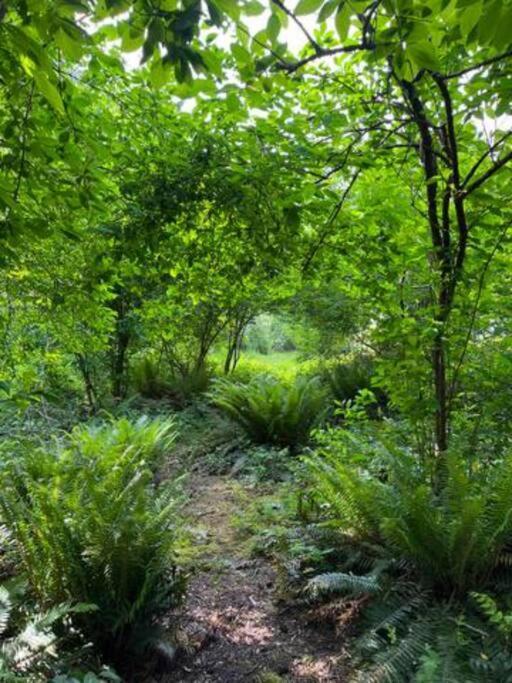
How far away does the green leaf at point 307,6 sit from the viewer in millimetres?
863

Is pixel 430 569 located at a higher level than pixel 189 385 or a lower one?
lower

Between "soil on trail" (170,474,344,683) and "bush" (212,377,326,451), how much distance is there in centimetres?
226

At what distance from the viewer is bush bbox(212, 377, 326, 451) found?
5312 mm

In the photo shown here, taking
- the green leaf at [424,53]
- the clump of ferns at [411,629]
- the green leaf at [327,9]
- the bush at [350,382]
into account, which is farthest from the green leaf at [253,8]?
the bush at [350,382]

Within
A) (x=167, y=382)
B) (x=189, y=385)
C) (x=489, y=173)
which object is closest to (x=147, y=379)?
(x=167, y=382)

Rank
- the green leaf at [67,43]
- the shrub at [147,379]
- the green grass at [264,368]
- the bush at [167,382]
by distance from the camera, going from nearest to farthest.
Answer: the green leaf at [67,43] → the bush at [167,382] → the shrub at [147,379] → the green grass at [264,368]

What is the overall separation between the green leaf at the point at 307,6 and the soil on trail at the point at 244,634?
2.21 m

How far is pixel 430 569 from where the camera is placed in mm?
2209

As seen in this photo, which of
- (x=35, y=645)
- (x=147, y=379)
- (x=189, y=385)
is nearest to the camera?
(x=35, y=645)

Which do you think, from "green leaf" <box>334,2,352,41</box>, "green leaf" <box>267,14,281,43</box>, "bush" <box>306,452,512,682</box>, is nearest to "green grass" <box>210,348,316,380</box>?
"bush" <box>306,452,512,682</box>

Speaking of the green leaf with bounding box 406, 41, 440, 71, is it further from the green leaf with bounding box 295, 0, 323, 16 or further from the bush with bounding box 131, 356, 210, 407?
the bush with bounding box 131, 356, 210, 407

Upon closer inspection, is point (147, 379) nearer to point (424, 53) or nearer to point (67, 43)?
point (67, 43)

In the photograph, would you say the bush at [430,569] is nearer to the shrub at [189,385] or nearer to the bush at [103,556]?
the bush at [103,556]

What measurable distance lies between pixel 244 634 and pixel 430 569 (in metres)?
0.92
